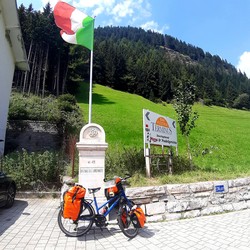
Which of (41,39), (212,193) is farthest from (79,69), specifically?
(212,193)

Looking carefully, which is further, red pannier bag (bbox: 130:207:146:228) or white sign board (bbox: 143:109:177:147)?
white sign board (bbox: 143:109:177:147)

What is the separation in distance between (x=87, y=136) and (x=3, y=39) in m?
9.86

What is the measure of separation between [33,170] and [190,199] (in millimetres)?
5488

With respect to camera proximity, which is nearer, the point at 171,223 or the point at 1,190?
the point at 171,223

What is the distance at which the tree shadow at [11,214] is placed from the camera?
18.8ft

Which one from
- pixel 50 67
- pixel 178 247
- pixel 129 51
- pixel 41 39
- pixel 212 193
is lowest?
pixel 178 247

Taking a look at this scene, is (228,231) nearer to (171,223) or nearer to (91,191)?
(171,223)

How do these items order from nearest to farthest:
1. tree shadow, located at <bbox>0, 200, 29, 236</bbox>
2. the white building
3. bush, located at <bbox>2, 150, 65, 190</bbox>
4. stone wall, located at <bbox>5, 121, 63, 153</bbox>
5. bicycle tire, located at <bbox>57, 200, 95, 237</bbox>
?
bicycle tire, located at <bbox>57, 200, 95, 237</bbox>
tree shadow, located at <bbox>0, 200, 29, 236</bbox>
bush, located at <bbox>2, 150, 65, 190</bbox>
the white building
stone wall, located at <bbox>5, 121, 63, 153</bbox>

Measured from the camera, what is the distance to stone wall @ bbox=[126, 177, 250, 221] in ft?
20.2

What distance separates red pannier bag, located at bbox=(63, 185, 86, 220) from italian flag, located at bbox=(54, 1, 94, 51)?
5.40 m

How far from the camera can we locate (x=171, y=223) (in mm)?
5988

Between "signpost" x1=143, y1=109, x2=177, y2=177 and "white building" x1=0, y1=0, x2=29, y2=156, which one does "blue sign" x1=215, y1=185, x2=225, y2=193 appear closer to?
"signpost" x1=143, y1=109, x2=177, y2=177

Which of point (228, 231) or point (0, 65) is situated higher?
point (0, 65)

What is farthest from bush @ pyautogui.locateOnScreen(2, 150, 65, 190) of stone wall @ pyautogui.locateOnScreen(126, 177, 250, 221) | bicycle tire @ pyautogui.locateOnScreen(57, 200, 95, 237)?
stone wall @ pyautogui.locateOnScreen(126, 177, 250, 221)
